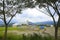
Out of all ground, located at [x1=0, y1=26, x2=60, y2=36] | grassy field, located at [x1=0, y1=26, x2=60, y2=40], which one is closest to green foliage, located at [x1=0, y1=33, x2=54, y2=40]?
grassy field, located at [x1=0, y1=26, x2=60, y2=40]

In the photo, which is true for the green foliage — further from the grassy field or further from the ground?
the ground

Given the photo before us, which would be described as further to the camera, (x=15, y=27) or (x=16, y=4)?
(x=15, y=27)

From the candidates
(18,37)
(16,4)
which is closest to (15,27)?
(18,37)

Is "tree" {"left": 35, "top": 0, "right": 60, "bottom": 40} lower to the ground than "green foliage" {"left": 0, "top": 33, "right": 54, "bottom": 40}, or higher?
higher

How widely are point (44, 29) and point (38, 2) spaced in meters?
1.80

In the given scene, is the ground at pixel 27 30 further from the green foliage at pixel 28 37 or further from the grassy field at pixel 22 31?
the green foliage at pixel 28 37

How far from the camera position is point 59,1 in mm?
11023

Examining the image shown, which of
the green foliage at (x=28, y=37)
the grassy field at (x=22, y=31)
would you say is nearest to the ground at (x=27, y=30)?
the grassy field at (x=22, y=31)

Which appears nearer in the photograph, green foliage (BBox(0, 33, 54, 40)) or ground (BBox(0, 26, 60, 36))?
green foliage (BBox(0, 33, 54, 40))

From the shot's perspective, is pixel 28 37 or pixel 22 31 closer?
pixel 28 37

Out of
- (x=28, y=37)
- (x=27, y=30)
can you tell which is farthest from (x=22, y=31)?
(x=28, y=37)

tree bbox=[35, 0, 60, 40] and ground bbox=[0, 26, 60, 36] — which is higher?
tree bbox=[35, 0, 60, 40]

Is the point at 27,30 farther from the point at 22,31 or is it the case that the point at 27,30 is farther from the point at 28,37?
the point at 28,37

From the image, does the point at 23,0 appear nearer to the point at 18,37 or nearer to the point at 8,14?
the point at 8,14
